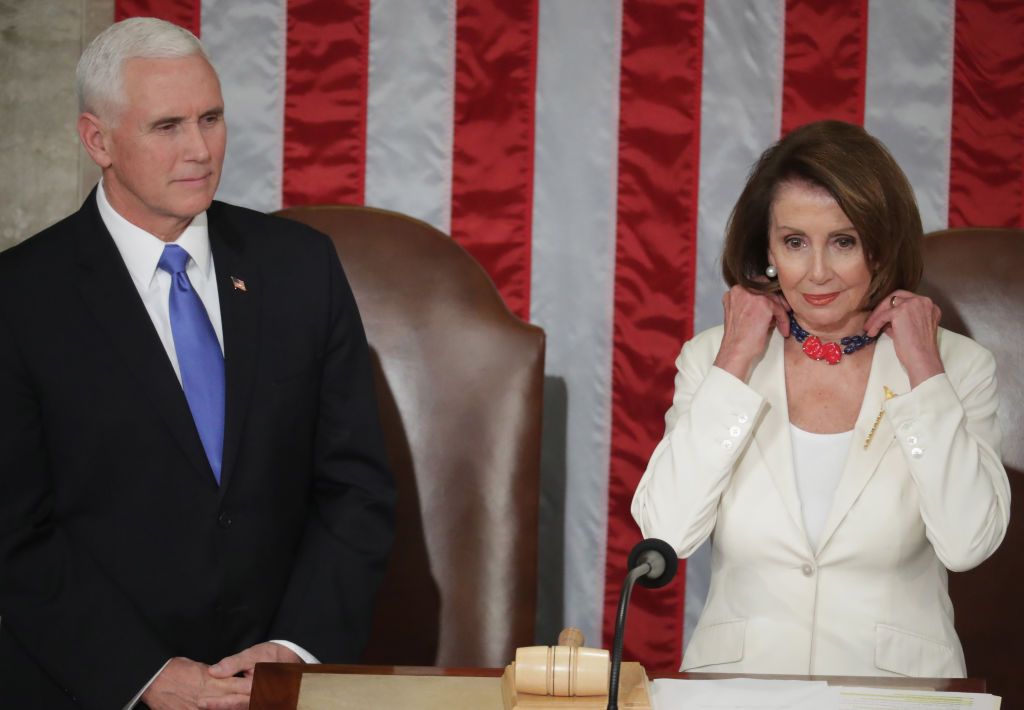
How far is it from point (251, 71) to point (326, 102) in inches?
7.6

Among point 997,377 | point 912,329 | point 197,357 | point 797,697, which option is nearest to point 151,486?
point 197,357

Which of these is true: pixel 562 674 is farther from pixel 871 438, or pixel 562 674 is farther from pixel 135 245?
pixel 135 245

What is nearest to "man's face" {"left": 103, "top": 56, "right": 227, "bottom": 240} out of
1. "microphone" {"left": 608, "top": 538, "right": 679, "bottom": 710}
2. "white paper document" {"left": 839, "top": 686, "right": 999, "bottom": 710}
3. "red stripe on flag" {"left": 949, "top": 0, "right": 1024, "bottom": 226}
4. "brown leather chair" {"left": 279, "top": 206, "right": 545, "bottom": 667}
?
"brown leather chair" {"left": 279, "top": 206, "right": 545, "bottom": 667}

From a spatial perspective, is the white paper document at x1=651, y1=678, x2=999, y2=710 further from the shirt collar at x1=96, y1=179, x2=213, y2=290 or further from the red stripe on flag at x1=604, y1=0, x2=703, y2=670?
the red stripe on flag at x1=604, y1=0, x2=703, y2=670

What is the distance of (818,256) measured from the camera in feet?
7.34

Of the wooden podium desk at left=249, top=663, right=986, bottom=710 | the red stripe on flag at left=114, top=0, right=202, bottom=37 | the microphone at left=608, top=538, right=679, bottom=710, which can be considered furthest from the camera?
the red stripe on flag at left=114, top=0, right=202, bottom=37

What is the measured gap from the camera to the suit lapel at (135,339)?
2.11 m

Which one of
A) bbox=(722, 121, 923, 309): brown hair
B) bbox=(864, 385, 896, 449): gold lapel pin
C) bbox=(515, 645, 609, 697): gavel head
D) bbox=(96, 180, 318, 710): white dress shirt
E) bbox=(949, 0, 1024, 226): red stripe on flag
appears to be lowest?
bbox=(515, 645, 609, 697): gavel head

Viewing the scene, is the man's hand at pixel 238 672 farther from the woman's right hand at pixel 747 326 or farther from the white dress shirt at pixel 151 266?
the woman's right hand at pixel 747 326

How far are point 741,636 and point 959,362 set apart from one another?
62cm

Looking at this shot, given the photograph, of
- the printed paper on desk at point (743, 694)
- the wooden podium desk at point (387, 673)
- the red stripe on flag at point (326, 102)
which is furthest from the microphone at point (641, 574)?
the red stripe on flag at point (326, 102)

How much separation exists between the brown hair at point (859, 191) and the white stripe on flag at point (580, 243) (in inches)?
28.1

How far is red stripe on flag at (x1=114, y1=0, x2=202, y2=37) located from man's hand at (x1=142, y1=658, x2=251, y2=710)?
5.27 ft

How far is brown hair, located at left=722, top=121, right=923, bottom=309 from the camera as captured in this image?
2.21 m
